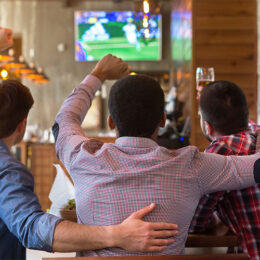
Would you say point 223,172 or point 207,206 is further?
point 207,206

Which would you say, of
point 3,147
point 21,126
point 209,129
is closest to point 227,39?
point 209,129

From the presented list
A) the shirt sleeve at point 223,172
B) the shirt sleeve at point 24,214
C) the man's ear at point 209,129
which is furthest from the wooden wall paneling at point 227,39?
the shirt sleeve at point 24,214

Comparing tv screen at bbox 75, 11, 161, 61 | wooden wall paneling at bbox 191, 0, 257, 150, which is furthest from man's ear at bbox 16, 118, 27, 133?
tv screen at bbox 75, 11, 161, 61

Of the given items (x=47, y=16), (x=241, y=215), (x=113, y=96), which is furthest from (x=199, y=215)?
(x=47, y=16)

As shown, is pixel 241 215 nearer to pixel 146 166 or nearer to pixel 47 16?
pixel 146 166

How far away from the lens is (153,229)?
3.60 ft

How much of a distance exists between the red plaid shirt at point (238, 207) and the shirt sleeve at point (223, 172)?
204 millimetres

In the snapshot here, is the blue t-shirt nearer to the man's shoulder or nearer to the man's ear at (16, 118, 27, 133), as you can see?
A: the man's shoulder

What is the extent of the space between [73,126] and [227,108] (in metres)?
0.64

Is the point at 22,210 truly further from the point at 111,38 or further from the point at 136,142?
the point at 111,38

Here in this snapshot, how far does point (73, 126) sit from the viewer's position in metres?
1.38

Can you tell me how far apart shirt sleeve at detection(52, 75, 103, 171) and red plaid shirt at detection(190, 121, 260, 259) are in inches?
18.9

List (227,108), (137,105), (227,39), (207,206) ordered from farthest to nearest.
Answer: (227,39) → (227,108) → (207,206) → (137,105)

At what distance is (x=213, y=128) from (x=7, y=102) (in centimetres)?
84
